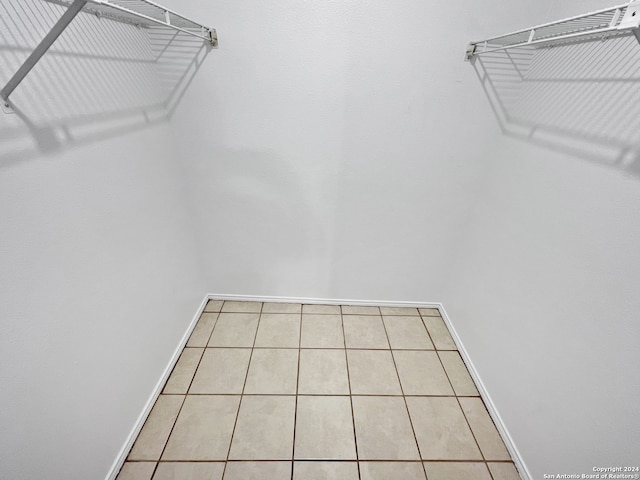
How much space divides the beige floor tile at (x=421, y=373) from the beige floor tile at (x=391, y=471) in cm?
35

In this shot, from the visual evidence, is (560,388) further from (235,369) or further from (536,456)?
(235,369)

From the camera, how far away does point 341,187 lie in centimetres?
165

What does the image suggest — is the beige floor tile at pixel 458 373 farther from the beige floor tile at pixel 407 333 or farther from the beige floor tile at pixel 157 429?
the beige floor tile at pixel 157 429

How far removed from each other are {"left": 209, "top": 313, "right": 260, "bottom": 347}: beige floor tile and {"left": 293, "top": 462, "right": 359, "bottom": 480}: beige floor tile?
745mm

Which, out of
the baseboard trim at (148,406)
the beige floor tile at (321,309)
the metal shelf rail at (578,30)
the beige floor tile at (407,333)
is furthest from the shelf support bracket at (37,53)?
the beige floor tile at (407,333)

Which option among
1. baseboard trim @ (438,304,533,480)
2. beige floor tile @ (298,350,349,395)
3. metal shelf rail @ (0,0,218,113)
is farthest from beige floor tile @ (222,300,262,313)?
metal shelf rail @ (0,0,218,113)

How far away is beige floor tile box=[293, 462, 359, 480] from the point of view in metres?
1.20

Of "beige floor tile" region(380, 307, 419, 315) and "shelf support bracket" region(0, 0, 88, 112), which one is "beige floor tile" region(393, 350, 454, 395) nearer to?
"beige floor tile" region(380, 307, 419, 315)

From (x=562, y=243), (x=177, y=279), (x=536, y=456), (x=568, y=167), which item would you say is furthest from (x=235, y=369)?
(x=568, y=167)

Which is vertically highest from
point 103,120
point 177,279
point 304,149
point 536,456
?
point 103,120

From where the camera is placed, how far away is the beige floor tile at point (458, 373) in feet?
5.17

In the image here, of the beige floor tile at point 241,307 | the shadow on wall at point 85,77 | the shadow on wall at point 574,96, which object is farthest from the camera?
the beige floor tile at point 241,307

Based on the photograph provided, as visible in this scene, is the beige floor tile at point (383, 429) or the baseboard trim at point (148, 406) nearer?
the baseboard trim at point (148, 406)

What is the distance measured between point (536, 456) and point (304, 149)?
1829 millimetres
